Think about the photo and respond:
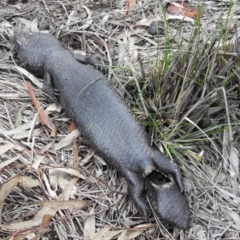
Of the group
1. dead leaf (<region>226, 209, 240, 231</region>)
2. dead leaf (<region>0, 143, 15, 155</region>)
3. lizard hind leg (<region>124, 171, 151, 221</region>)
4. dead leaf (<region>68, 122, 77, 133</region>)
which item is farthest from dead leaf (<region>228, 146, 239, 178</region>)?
dead leaf (<region>0, 143, 15, 155</region>)

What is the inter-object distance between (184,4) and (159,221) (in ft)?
5.83

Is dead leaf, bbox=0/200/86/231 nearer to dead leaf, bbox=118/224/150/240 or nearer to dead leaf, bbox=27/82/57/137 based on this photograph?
dead leaf, bbox=118/224/150/240

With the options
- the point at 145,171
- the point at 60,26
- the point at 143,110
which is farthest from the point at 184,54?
the point at 60,26

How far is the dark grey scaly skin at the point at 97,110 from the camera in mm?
2867

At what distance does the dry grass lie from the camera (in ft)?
9.04

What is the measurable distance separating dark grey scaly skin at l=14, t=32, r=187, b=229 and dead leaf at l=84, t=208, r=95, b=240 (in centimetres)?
24

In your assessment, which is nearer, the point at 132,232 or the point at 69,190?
the point at 132,232

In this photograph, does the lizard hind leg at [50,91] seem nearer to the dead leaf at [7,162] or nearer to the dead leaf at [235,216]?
the dead leaf at [7,162]

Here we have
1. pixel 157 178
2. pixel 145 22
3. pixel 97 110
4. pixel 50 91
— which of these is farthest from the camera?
pixel 145 22

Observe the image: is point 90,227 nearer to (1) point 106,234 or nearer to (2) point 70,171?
(1) point 106,234

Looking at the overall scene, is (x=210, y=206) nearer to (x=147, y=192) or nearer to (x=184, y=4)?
(x=147, y=192)

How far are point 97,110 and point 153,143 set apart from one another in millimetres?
369

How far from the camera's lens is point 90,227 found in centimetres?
275

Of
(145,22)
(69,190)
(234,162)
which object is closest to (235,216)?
(234,162)
